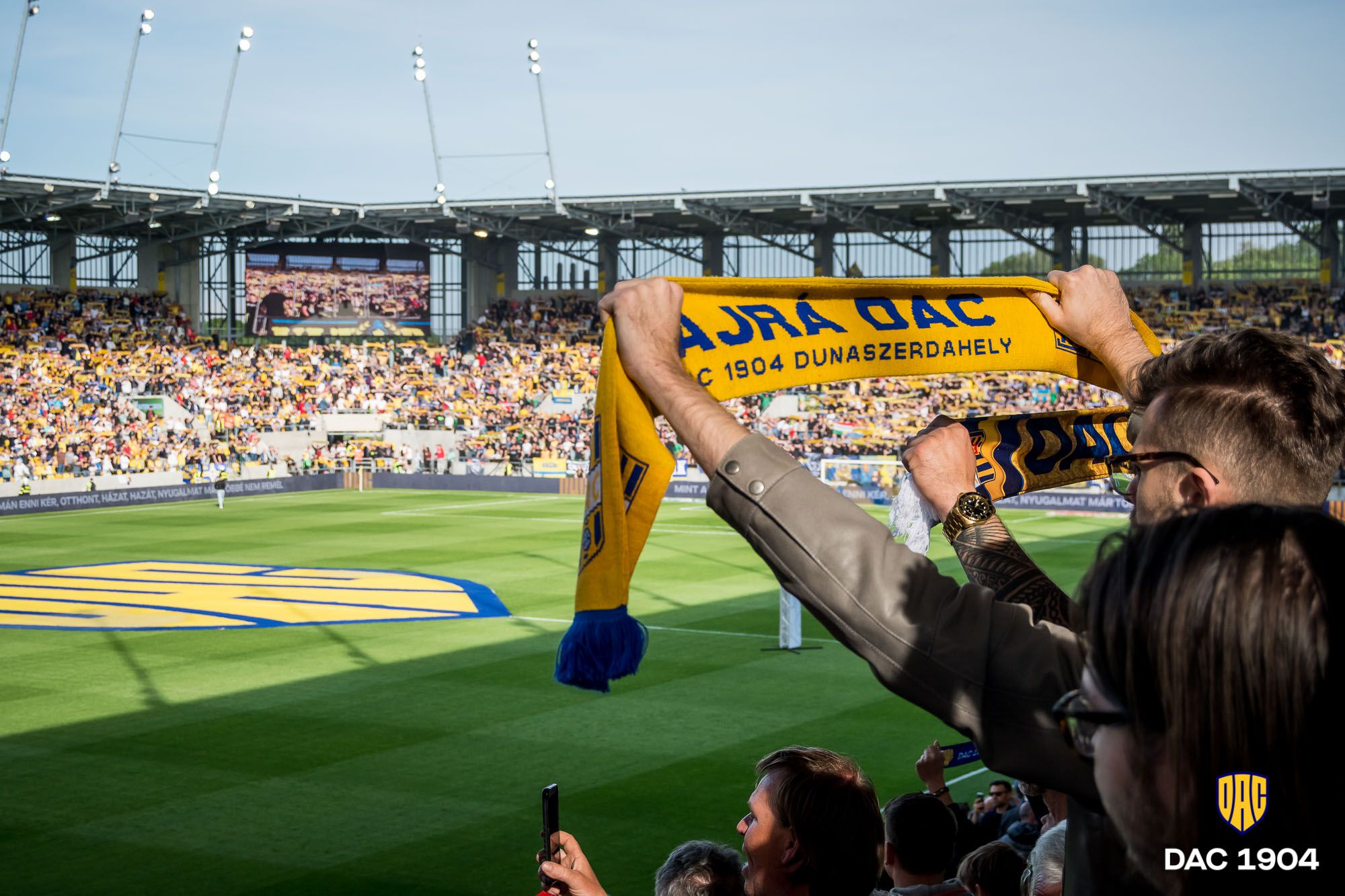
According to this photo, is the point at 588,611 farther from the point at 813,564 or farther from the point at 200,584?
the point at 200,584

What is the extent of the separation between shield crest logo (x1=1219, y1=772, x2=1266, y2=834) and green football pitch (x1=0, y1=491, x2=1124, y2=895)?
7123 millimetres

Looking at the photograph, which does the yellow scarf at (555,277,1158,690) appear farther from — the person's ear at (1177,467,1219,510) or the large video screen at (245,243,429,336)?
the large video screen at (245,243,429,336)

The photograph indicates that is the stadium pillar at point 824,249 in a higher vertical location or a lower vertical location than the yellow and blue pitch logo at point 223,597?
higher

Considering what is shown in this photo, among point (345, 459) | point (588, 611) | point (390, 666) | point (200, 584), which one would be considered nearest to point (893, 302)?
point (588, 611)

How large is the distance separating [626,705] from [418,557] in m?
15.2

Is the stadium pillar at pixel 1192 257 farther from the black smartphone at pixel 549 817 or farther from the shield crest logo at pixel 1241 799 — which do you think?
the shield crest logo at pixel 1241 799

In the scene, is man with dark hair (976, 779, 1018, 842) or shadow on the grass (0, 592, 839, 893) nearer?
man with dark hair (976, 779, 1018, 842)

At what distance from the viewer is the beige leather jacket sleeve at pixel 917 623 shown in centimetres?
186

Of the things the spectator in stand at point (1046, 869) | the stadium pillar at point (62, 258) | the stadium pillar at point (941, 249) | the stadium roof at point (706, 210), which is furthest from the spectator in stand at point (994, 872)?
the stadium pillar at point (62, 258)

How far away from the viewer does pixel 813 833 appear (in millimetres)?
3217

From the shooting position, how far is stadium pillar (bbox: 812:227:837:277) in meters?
60.0

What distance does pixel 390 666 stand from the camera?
1850 cm

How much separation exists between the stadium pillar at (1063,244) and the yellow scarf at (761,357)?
55498 mm

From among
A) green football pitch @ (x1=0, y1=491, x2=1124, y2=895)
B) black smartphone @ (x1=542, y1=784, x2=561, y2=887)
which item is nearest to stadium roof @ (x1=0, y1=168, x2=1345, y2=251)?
green football pitch @ (x1=0, y1=491, x2=1124, y2=895)
